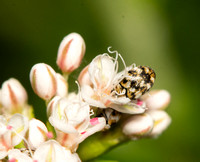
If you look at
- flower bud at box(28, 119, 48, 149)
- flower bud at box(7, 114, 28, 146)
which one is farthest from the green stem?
flower bud at box(7, 114, 28, 146)

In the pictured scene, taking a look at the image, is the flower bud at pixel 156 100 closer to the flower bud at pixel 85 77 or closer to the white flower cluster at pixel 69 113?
the white flower cluster at pixel 69 113

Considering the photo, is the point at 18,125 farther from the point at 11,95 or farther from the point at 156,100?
the point at 156,100

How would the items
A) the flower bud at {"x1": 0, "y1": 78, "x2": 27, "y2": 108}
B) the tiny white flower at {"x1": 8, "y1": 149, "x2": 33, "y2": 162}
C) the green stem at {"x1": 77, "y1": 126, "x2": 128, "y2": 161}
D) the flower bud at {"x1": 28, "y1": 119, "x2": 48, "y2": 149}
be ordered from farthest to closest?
1. the flower bud at {"x1": 0, "y1": 78, "x2": 27, "y2": 108}
2. the green stem at {"x1": 77, "y1": 126, "x2": 128, "y2": 161}
3. the flower bud at {"x1": 28, "y1": 119, "x2": 48, "y2": 149}
4. the tiny white flower at {"x1": 8, "y1": 149, "x2": 33, "y2": 162}

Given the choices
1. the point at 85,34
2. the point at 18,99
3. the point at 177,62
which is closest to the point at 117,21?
the point at 85,34

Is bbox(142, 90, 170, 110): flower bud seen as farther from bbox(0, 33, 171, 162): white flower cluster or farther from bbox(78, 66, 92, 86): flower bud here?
bbox(78, 66, 92, 86): flower bud

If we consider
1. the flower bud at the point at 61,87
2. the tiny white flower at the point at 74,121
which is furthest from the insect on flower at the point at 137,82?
the flower bud at the point at 61,87

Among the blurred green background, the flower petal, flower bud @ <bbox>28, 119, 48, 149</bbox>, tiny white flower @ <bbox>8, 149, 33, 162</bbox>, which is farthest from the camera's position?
the blurred green background

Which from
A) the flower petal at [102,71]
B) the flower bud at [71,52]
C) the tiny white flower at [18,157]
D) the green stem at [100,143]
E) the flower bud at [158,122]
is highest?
the flower bud at [71,52]

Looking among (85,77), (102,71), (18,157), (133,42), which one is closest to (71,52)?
(85,77)

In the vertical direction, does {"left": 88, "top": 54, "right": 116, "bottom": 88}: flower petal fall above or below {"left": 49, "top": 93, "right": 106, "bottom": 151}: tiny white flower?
above
